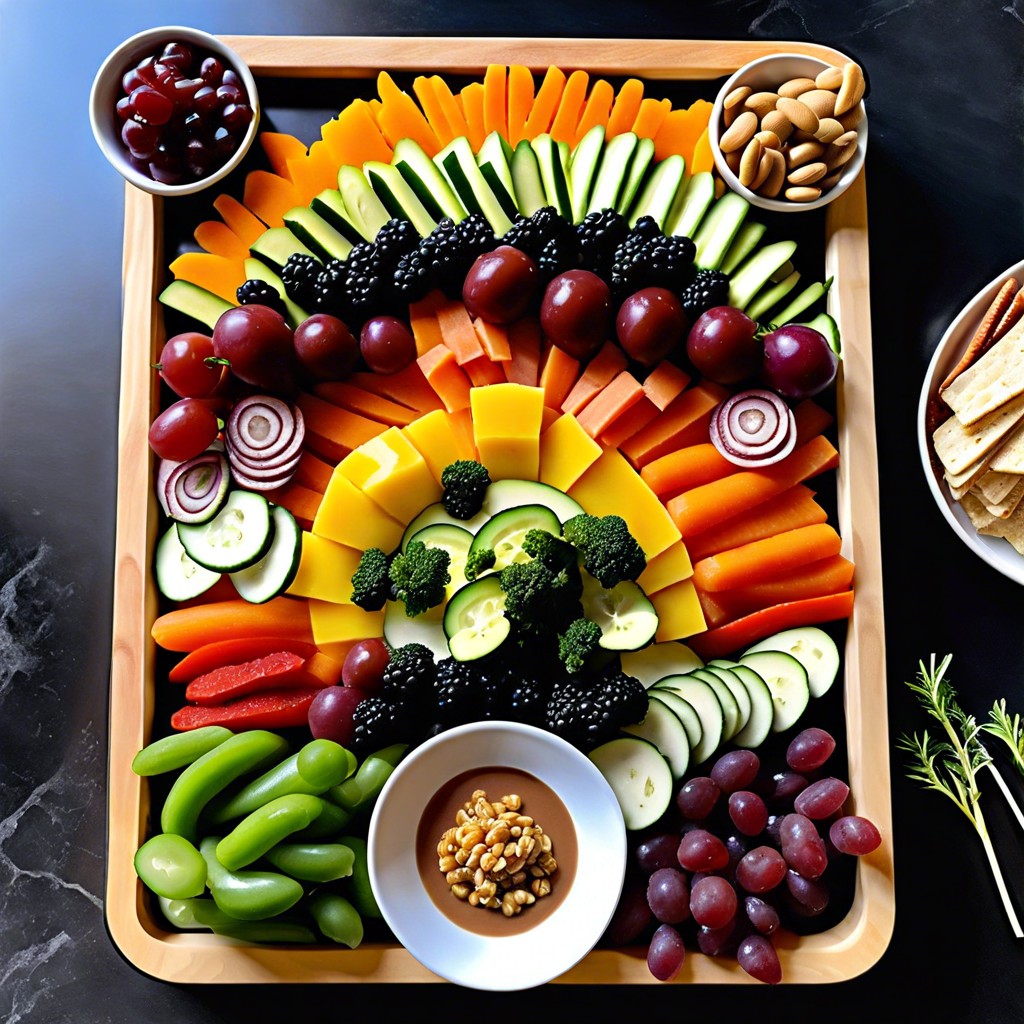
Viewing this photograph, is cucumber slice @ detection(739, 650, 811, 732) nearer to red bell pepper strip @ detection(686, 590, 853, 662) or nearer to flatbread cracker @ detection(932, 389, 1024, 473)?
red bell pepper strip @ detection(686, 590, 853, 662)

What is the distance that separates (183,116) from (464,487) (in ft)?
3.00

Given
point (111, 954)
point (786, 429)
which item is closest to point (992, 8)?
point (786, 429)

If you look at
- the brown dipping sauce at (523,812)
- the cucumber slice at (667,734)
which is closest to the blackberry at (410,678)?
the brown dipping sauce at (523,812)

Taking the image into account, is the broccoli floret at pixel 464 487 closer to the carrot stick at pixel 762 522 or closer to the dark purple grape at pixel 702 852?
the carrot stick at pixel 762 522

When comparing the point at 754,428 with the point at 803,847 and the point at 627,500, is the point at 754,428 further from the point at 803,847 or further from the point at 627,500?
the point at 803,847

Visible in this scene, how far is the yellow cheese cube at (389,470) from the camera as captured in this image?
1.91 meters

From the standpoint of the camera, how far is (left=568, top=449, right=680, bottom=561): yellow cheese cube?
1925 millimetres

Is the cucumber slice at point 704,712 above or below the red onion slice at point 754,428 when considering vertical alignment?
below

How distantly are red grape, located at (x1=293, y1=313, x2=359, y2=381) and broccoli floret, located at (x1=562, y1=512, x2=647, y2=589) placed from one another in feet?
1.76

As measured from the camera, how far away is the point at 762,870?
70.9 inches

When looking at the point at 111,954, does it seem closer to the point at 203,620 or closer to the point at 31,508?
the point at 203,620

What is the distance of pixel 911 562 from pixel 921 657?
195mm

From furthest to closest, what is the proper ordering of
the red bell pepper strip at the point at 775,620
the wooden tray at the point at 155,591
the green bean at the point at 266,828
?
the red bell pepper strip at the point at 775,620
the wooden tray at the point at 155,591
the green bean at the point at 266,828

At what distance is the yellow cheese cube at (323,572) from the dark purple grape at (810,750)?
89 centimetres
